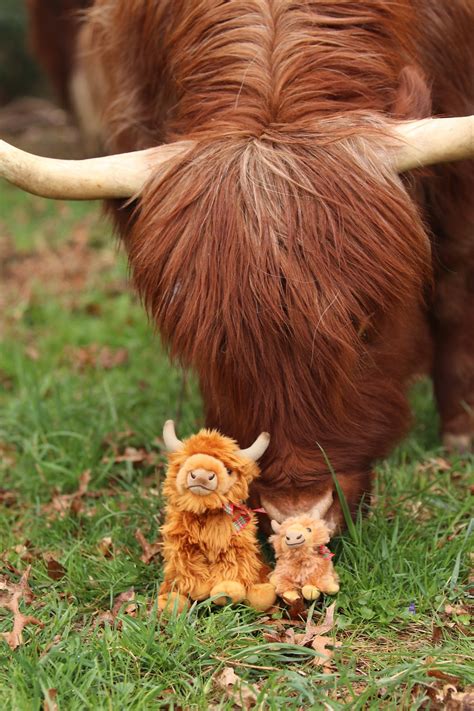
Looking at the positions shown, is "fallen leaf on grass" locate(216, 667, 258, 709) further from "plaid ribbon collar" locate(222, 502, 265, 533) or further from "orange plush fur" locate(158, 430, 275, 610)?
"plaid ribbon collar" locate(222, 502, 265, 533)

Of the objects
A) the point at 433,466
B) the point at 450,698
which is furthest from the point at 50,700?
the point at 433,466

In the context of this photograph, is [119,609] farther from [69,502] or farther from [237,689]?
[69,502]

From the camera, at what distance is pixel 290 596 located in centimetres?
303

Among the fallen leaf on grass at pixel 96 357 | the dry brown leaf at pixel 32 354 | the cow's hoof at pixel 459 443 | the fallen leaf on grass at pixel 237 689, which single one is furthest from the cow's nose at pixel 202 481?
the dry brown leaf at pixel 32 354

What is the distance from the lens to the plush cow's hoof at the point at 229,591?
9.95ft

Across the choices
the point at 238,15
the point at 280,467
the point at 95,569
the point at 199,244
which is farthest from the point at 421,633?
the point at 238,15

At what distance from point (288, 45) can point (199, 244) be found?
913 millimetres

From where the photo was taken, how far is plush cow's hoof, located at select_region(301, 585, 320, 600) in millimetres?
3033

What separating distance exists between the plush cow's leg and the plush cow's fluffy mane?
2.05ft

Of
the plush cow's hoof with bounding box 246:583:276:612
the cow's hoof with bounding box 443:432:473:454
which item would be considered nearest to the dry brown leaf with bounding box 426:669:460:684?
the plush cow's hoof with bounding box 246:583:276:612

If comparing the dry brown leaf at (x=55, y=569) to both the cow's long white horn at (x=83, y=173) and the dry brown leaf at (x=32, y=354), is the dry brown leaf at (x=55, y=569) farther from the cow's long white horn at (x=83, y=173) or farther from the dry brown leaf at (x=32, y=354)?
the dry brown leaf at (x=32, y=354)

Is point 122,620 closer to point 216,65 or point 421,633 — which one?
point 421,633

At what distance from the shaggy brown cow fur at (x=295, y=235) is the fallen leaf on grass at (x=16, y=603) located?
859 mm

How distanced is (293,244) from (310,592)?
3.61 ft
